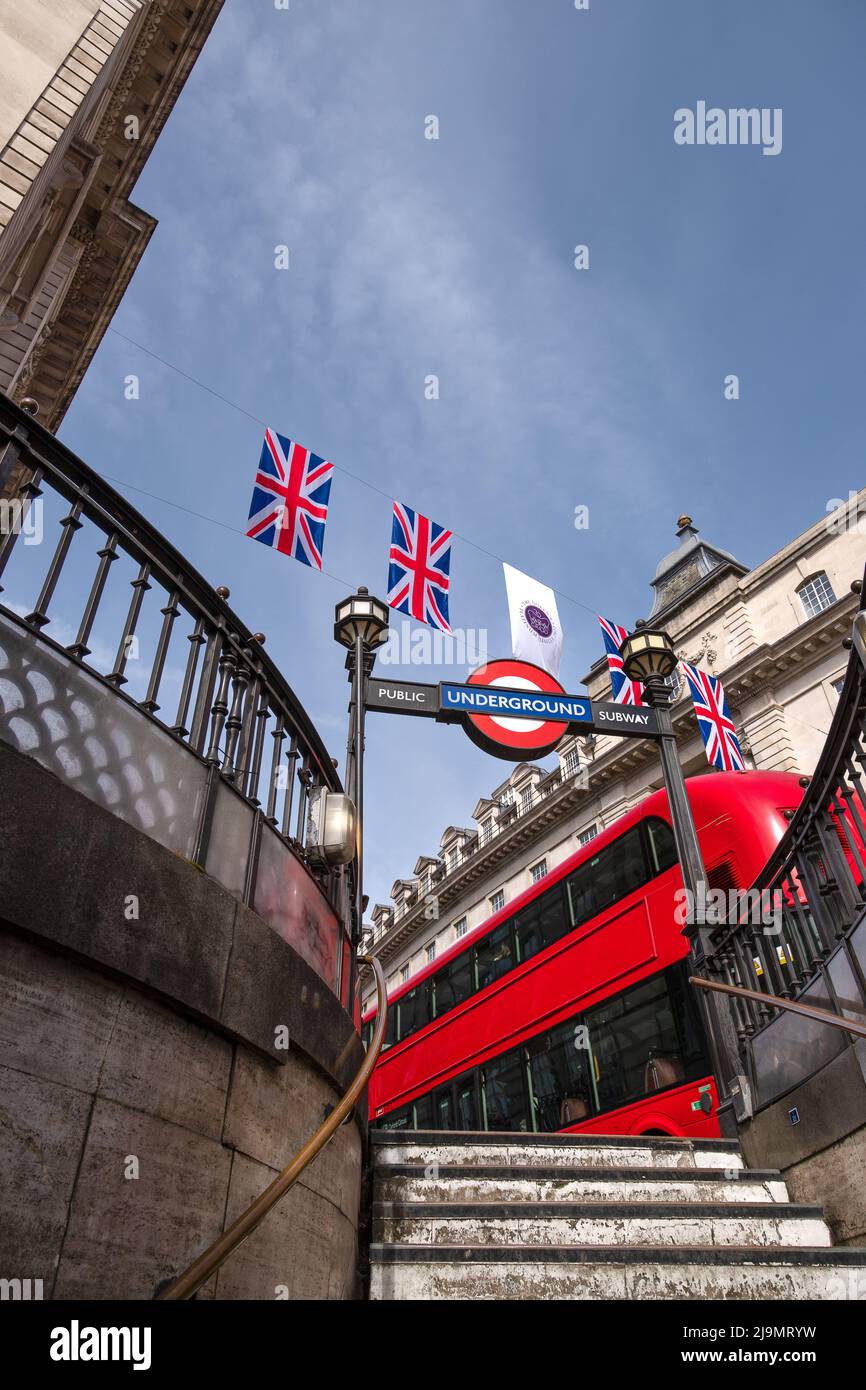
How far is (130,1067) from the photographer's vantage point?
2938 millimetres

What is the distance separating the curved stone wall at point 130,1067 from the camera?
256cm

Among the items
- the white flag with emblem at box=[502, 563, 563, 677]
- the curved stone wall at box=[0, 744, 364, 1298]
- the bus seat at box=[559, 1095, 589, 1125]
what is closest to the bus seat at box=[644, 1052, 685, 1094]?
the bus seat at box=[559, 1095, 589, 1125]

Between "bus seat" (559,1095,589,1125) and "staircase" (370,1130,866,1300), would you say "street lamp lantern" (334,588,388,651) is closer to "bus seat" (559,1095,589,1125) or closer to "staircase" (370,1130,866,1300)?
"staircase" (370,1130,866,1300)

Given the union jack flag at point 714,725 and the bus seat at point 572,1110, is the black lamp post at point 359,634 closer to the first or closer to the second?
the union jack flag at point 714,725

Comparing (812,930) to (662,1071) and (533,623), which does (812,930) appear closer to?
(662,1071)

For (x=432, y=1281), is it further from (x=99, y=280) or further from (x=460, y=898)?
(x=460, y=898)

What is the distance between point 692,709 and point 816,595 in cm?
582

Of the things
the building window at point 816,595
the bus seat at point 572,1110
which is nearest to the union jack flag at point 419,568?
the bus seat at point 572,1110

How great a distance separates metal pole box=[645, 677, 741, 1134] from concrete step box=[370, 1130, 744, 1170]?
929 millimetres

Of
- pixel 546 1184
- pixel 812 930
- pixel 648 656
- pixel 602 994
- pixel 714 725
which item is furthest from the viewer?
pixel 714 725

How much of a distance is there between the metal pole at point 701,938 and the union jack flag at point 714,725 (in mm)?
1462

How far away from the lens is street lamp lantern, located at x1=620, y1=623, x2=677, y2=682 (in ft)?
34.6

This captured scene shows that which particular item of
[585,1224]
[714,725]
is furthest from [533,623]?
[585,1224]

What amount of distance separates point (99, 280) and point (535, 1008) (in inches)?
616
